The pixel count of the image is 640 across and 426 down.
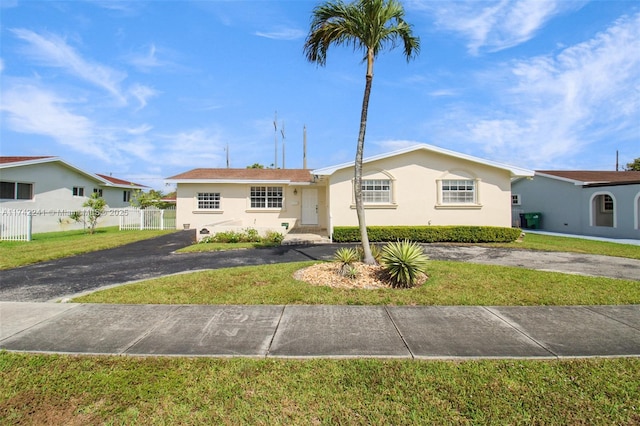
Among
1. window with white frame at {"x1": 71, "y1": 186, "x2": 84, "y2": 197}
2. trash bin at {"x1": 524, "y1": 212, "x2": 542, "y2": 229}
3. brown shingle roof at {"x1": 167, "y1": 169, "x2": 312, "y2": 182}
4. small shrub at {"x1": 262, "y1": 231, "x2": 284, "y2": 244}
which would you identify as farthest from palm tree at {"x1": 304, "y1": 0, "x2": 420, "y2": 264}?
window with white frame at {"x1": 71, "y1": 186, "x2": 84, "y2": 197}

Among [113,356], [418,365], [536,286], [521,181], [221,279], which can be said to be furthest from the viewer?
[521,181]

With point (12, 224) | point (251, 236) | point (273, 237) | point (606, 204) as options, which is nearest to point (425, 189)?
point (273, 237)

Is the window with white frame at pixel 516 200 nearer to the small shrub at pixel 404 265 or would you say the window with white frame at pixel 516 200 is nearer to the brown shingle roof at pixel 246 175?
the brown shingle roof at pixel 246 175

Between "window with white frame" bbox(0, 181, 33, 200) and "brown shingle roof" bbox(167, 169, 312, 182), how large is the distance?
7815 mm

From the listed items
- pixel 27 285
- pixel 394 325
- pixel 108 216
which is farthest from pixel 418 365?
pixel 108 216

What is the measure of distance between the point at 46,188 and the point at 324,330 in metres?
22.6

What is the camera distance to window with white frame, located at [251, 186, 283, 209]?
20.0 meters

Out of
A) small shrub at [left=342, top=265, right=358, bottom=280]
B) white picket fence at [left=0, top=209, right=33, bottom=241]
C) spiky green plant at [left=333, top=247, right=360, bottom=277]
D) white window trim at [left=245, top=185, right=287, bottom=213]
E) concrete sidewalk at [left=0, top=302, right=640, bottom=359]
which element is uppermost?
white window trim at [left=245, top=185, right=287, bottom=213]

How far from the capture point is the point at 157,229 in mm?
20172

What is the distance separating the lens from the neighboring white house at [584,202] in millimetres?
16062

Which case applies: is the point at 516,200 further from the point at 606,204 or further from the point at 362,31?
the point at 362,31

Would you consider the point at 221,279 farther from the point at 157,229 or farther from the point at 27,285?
the point at 157,229

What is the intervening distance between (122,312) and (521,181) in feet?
83.7

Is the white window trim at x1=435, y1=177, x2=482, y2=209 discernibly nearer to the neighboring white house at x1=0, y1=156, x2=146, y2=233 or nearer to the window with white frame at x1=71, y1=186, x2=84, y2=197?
the neighboring white house at x1=0, y1=156, x2=146, y2=233
